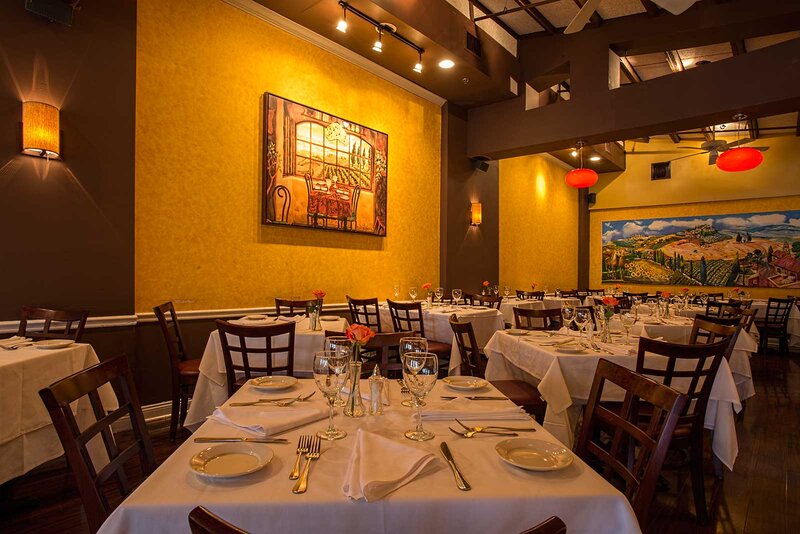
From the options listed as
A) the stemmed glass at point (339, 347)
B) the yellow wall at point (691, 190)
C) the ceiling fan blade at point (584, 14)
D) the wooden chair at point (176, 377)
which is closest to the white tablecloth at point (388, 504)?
the stemmed glass at point (339, 347)

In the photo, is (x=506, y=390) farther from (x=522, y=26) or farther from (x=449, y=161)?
(x=522, y=26)

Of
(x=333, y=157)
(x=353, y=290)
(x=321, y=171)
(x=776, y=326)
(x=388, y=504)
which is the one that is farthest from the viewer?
(x=776, y=326)

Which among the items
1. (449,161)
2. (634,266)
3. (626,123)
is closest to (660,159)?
(634,266)

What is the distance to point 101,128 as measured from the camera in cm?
365

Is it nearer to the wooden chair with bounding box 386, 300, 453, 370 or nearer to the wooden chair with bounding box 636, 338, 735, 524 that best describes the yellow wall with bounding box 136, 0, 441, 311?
the wooden chair with bounding box 386, 300, 453, 370

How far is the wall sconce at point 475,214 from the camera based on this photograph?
7.77 m

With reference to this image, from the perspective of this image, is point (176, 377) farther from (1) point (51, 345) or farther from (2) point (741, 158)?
(2) point (741, 158)

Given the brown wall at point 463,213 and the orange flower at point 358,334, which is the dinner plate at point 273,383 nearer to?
the orange flower at point 358,334

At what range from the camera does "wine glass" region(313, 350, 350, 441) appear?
4.33 ft

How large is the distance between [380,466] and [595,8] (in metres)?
3.71

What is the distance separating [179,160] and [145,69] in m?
0.80

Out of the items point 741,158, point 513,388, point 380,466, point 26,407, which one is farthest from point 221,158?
point 741,158

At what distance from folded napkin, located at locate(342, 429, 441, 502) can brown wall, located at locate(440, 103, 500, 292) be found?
6.12 m

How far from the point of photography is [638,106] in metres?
6.24
